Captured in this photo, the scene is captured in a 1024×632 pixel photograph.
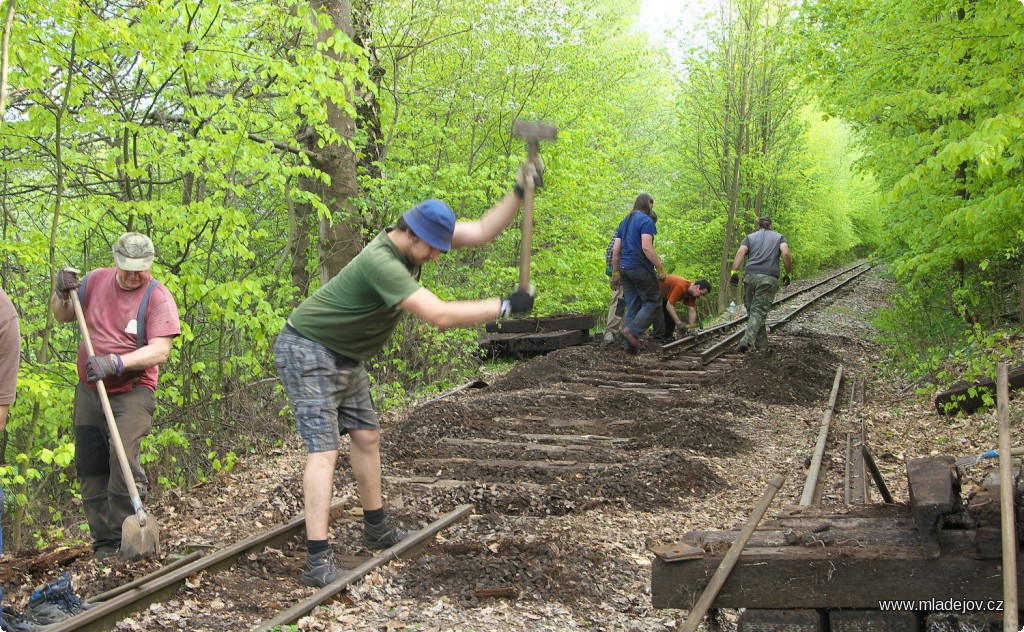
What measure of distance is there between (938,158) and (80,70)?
721 cm

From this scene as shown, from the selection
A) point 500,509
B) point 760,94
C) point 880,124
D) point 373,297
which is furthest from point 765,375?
point 760,94

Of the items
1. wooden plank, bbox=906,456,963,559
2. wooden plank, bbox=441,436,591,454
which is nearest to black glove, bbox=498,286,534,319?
wooden plank, bbox=906,456,963,559

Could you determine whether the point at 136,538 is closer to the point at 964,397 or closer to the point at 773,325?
the point at 964,397

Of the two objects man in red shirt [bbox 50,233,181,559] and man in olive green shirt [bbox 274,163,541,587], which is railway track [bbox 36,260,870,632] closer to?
man in olive green shirt [bbox 274,163,541,587]

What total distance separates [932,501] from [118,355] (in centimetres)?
452

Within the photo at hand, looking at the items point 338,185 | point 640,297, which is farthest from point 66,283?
point 640,297

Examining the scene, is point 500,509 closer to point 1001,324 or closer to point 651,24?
point 1001,324

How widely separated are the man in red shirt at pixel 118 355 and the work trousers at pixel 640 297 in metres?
8.58

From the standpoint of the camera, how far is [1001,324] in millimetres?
14070

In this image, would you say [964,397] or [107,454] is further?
[964,397]

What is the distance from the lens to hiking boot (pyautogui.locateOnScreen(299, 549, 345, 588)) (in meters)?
4.88

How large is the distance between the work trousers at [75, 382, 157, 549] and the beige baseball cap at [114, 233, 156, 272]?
31.8 inches

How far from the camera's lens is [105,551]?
221 inches

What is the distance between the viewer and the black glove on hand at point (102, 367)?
5148 mm
